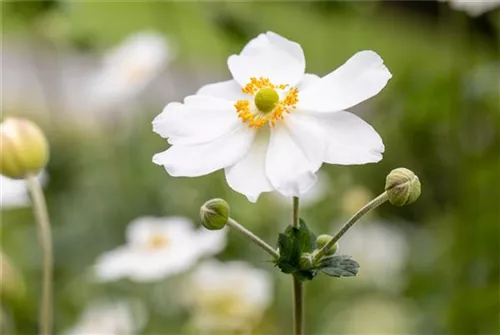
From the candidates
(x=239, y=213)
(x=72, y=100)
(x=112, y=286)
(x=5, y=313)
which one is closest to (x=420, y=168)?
(x=239, y=213)

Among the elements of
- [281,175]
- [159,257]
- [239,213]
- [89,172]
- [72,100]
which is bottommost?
[281,175]

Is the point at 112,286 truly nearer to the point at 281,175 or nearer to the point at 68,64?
the point at 281,175

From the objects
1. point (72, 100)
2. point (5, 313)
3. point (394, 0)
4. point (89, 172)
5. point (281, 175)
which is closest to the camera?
point (281, 175)

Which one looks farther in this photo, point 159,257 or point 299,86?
point 159,257

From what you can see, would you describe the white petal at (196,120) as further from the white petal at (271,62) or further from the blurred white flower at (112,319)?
the blurred white flower at (112,319)

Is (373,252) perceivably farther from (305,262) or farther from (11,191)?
Answer: (305,262)
